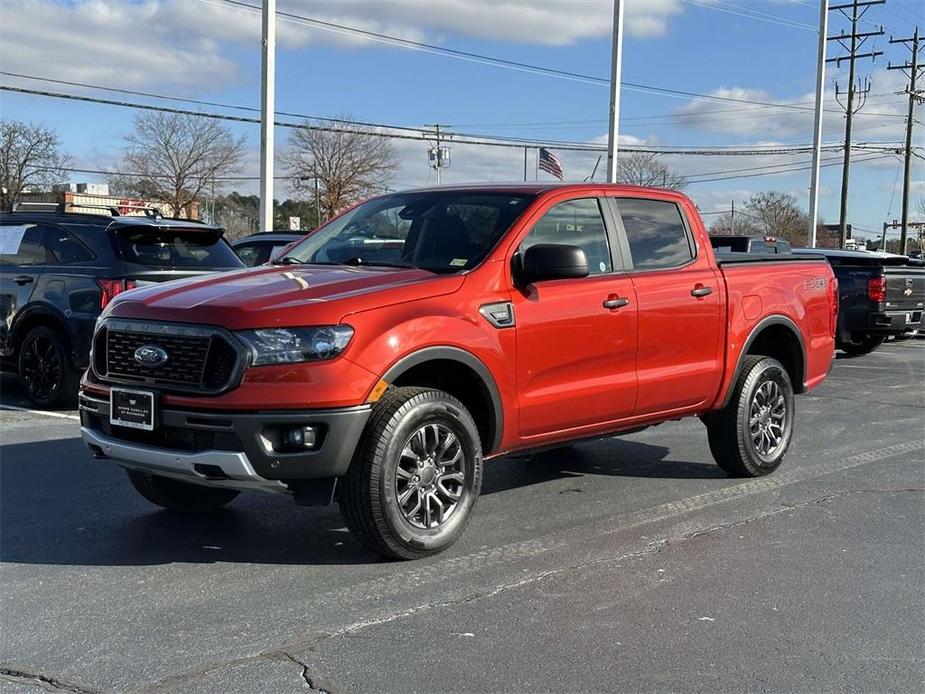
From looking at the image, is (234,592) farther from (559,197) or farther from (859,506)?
(859,506)

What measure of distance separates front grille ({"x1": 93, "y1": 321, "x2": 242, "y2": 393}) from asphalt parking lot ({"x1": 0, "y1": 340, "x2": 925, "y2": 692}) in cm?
92

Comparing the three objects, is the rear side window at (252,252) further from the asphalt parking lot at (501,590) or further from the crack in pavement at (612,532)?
the crack in pavement at (612,532)

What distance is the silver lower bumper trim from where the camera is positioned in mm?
4520

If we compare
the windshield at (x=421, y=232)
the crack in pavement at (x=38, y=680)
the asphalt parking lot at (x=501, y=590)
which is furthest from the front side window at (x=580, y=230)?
the crack in pavement at (x=38, y=680)

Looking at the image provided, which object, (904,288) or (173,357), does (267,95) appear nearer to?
(904,288)

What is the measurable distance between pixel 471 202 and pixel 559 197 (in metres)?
0.51

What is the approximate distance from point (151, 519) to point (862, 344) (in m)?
13.7

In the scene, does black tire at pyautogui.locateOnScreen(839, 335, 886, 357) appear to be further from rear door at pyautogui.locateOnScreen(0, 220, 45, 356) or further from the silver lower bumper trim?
the silver lower bumper trim

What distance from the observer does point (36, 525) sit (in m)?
5.61

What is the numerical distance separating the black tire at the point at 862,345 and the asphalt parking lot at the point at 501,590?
31.5 feet

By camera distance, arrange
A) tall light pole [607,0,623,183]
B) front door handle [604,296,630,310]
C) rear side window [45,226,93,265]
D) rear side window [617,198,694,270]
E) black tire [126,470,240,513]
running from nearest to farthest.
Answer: black tire [126,470,240,513]
front door handle [604,296,630,310]
rear side window [617,198,694,270]
rear side window [45,226,93,265]
tall light pole [607,0,623,183]

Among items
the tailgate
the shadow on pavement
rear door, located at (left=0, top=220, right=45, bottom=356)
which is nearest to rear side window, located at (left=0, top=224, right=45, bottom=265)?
rear door, located at (left=0, top=220, right=45, bottom=356)

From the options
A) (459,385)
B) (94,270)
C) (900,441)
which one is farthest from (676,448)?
(94,270)

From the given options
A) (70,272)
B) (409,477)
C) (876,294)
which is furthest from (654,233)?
(876,294)
